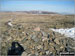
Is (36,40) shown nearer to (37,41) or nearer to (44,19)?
(37,41)

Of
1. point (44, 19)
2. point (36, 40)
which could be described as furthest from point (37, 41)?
point (44, 19)

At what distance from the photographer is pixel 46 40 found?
2.21 m

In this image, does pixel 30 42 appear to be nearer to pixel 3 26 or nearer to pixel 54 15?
pixel 3 26

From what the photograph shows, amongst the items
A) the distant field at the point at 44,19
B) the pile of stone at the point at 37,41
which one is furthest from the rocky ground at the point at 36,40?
the distant field at the point at 44,19

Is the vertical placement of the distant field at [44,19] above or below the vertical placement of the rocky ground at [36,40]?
above

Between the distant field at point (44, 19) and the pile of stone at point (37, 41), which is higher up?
the distant field at point (44, 19)

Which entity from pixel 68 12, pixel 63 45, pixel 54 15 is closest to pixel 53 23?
pixel 54 15

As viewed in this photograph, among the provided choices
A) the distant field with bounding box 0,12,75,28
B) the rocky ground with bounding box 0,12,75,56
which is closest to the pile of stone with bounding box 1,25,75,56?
the rocky ground with bounding box 0,12,75,56

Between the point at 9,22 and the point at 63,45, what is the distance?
1.38 m

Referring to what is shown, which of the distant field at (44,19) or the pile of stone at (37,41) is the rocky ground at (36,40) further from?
the distant field at (44,19)

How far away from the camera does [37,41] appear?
2197 mm

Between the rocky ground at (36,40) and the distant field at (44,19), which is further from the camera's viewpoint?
the distant field at (44,19)

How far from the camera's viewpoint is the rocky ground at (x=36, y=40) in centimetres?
211

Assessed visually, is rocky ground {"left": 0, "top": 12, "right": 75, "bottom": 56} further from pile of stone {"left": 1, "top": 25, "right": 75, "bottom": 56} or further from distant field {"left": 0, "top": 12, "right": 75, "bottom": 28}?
distant field {"left": 0, "top": 12, "right": 75, "bottom": 28}
